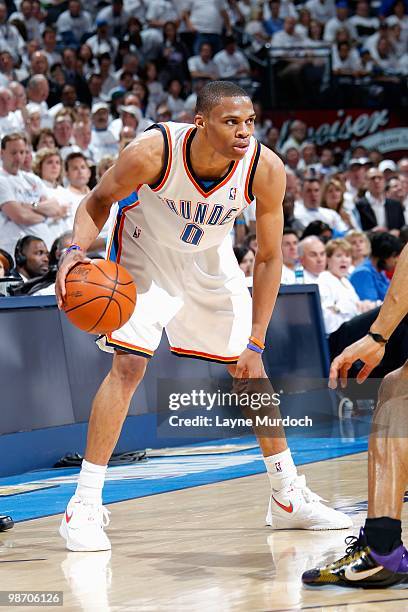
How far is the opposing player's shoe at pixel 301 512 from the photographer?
5402mm

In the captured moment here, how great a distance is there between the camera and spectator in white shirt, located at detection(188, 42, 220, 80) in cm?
1875

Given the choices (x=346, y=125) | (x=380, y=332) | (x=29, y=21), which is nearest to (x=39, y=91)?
(x=29, y=21)

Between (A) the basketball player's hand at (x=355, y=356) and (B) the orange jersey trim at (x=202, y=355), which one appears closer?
(A) the basketball player's hand at (x=355, y=356)

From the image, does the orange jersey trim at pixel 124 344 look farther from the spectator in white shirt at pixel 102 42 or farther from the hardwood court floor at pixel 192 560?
the spectator in white shirt at pixel 102 42

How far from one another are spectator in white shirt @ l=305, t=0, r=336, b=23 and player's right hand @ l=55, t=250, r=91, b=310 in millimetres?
17760

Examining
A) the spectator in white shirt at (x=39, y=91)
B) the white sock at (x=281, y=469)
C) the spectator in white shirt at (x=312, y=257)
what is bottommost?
the white sock at (x=281, y=469)

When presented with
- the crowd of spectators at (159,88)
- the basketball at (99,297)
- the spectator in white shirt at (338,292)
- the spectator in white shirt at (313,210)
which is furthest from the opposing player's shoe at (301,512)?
the spectator in white shirt at (313,210)

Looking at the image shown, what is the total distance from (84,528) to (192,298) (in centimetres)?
120

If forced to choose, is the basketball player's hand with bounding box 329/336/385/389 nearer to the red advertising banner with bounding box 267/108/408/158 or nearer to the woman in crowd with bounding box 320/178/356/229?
the woman in crowd with bounding box 320/178/356/229

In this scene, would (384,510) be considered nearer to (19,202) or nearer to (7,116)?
(19,202)

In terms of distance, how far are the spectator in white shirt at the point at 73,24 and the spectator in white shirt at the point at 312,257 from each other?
844 centimetres

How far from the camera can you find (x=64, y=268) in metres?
4.77

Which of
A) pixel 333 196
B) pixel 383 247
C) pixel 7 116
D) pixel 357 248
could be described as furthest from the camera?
pixel 333 196

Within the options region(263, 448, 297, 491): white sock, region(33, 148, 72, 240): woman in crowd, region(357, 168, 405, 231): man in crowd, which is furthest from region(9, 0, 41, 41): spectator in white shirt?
region(263, 448, 297, 491): white sock
